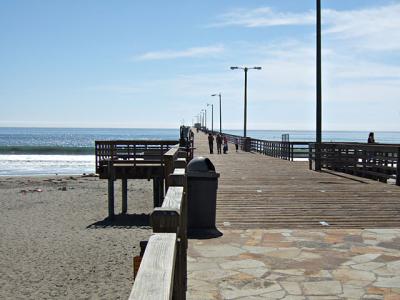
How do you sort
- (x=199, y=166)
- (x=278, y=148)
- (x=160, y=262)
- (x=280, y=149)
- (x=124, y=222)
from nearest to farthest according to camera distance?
(x=160, y=262), (x=199, y=166), (x=124, y=222), (x=280, y=149), (x=278, y=148)

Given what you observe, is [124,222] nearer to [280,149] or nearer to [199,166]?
[199,166]

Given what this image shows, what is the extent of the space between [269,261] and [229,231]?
1749 mm

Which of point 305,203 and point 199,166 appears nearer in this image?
point 199,166

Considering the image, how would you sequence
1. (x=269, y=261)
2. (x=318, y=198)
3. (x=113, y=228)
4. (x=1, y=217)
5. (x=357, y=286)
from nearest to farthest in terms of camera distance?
(x=357, y=286)
(x=269, y=261)
(x=318, y=198)
(x=113, y=228)
(x=1, y=217)

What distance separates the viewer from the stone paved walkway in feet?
17.2


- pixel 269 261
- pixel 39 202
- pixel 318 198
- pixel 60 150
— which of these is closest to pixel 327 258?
pixel 269 261

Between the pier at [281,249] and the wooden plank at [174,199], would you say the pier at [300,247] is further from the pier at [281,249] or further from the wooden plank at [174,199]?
the wooden plank at [174,199]

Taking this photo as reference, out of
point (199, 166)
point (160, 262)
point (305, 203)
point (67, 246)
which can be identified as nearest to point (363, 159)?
point (305, 203)

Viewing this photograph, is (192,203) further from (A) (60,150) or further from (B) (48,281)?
(A) (60,150)

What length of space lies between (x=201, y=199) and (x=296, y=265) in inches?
93.6

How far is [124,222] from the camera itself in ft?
58.5

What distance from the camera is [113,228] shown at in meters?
16.4

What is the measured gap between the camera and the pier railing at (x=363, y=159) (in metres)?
14.2

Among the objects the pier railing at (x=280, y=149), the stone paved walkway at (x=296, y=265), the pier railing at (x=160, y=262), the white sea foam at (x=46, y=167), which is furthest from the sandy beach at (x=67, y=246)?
the white sea foam at (x=46, y=167)
